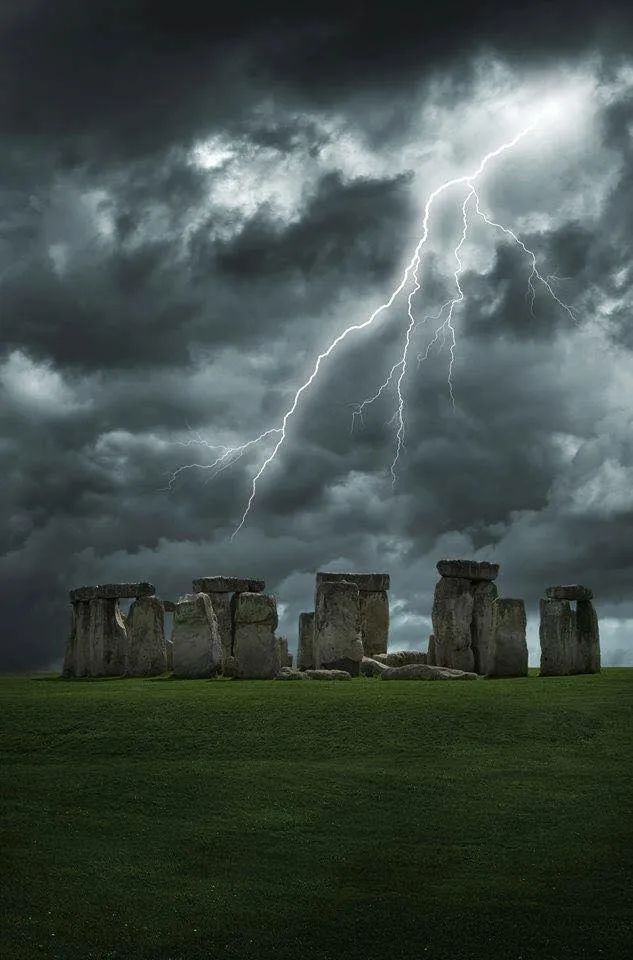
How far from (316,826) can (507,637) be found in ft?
44.5

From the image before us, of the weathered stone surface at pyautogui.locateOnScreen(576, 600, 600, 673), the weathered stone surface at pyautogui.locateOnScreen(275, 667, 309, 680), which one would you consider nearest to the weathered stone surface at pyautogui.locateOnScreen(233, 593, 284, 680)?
the weathered stone surface at pyautogui.locateOnScreen(275, 667, 309, 680)

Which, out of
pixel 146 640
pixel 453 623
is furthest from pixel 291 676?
pixel 146 640

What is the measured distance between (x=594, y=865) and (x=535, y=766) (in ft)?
11.1

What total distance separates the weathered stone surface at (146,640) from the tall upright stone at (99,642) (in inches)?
67.9

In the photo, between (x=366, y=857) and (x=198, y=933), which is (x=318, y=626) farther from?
(x=198, y=933)

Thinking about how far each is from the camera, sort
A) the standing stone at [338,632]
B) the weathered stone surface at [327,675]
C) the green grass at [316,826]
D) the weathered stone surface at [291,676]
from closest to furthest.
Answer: the green grass at [316,826]
the weathered stone surface at [291,676]
the weathered stone surface at [327,675]
the standing stone at [338,632]

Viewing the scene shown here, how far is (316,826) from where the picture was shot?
12.7 metres

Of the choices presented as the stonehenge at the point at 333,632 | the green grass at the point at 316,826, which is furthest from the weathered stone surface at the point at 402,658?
the green grass at the point at 316,826

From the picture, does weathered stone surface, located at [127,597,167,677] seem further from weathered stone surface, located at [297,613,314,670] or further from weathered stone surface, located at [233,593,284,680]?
weathered stone surface, located at [297,613,314,670]

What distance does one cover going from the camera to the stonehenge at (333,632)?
24969 mm

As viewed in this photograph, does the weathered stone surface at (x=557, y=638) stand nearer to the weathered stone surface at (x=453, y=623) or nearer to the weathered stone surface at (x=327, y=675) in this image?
the weathered stone surface at (x=453, y=623)

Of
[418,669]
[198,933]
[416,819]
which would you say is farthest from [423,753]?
[418,669]

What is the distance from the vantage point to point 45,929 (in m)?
9.96

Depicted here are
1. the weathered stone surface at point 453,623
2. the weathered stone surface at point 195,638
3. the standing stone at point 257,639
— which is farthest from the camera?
the weathered stone surface at point 453,623
